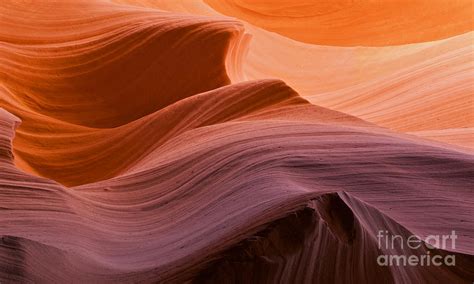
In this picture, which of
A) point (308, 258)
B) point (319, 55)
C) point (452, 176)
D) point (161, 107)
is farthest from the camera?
point (319, 55)

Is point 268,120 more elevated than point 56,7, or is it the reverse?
point 56,7

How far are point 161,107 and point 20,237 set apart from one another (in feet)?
2.38

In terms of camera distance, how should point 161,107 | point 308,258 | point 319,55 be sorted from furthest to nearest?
point 319,55 < point 161,107 < point 308,258

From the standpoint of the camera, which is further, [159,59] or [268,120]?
[159,59]

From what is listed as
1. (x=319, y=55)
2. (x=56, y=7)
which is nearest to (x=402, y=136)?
(x=319, y=55)

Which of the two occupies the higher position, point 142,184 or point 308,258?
point 142,184

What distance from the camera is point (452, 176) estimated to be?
1265 millimetres

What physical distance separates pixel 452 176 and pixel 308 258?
1.12 ft

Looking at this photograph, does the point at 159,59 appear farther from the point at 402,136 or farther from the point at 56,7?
the point at 402,136

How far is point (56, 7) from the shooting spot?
2018 millimetres

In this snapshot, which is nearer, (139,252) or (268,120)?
(139,252)

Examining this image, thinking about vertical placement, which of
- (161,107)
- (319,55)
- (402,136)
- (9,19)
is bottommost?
(402,136)

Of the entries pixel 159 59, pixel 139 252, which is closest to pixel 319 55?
pixel 159 59

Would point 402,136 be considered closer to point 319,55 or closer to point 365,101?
point 365,101
